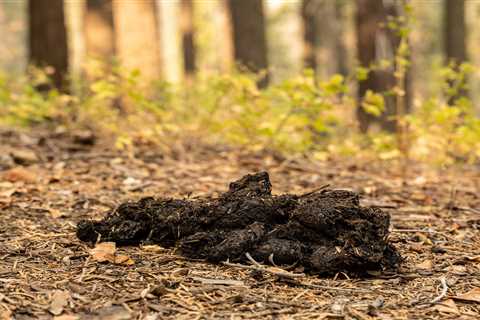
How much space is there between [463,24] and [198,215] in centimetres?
1156

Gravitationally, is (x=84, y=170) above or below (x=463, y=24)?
below

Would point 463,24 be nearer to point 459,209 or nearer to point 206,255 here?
point 459,209

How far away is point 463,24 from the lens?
42.2 feet

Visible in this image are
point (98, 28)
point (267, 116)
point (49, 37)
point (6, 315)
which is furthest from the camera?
point (98, 28)

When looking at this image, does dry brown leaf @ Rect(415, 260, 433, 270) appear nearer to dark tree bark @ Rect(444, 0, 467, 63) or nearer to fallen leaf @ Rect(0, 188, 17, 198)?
fallen leaf @ Rect(0, 188, 17, 198)

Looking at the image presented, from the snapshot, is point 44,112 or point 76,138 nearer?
point 76,138

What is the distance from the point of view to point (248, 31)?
9.73 meters

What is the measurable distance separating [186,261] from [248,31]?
7.39 m

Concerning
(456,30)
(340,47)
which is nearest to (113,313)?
(456,30)

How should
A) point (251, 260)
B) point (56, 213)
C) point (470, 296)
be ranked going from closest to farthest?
point (470, 296) < point (251, 260) < point (56, 213)

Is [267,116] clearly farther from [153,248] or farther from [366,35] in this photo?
[153,248]

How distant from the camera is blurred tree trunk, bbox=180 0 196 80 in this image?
16938 mm

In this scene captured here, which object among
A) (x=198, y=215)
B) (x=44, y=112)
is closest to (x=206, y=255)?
(x=198, y=215)

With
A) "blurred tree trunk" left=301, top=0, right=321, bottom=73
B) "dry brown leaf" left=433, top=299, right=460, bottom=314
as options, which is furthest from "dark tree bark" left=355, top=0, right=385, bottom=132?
"blurred tree trunk" left=301, top=0, right=321, bottom=73
